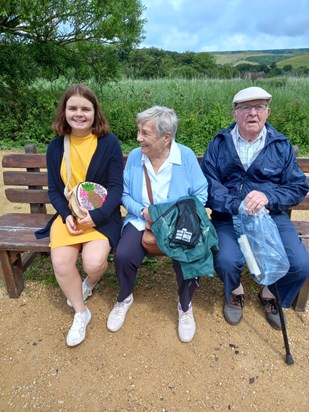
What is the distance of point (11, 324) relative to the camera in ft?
8.41

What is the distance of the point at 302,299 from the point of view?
8.61 feet

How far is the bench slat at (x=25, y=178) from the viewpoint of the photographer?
304 cm

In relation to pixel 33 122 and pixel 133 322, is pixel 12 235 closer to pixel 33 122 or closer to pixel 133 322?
pixel 133 322

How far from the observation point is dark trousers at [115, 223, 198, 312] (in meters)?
2.32

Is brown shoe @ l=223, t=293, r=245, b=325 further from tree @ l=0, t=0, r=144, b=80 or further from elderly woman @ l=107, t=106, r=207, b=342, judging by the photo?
tree @ l=0, t=0, r=144, b=80

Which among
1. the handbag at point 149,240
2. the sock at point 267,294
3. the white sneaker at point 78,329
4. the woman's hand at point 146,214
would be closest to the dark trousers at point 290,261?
the sock at point 267,294

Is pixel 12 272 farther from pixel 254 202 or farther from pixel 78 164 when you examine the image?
pixel 254 202

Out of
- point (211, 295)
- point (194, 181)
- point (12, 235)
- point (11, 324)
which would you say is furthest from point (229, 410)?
point (12, 235)

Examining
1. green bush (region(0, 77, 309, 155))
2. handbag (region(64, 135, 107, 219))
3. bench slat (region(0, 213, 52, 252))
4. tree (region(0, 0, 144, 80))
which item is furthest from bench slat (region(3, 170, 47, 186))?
tree (region(0, 0, 144, 80))

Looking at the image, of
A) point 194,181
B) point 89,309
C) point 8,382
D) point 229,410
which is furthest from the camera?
point 89,309

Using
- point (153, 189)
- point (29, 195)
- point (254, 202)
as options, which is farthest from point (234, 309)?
point (29, 195)

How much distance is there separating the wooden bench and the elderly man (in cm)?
28

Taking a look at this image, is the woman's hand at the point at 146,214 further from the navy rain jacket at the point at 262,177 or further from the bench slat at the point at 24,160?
the bench slat at the point at 24,160

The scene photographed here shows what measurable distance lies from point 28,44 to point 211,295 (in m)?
8.09
